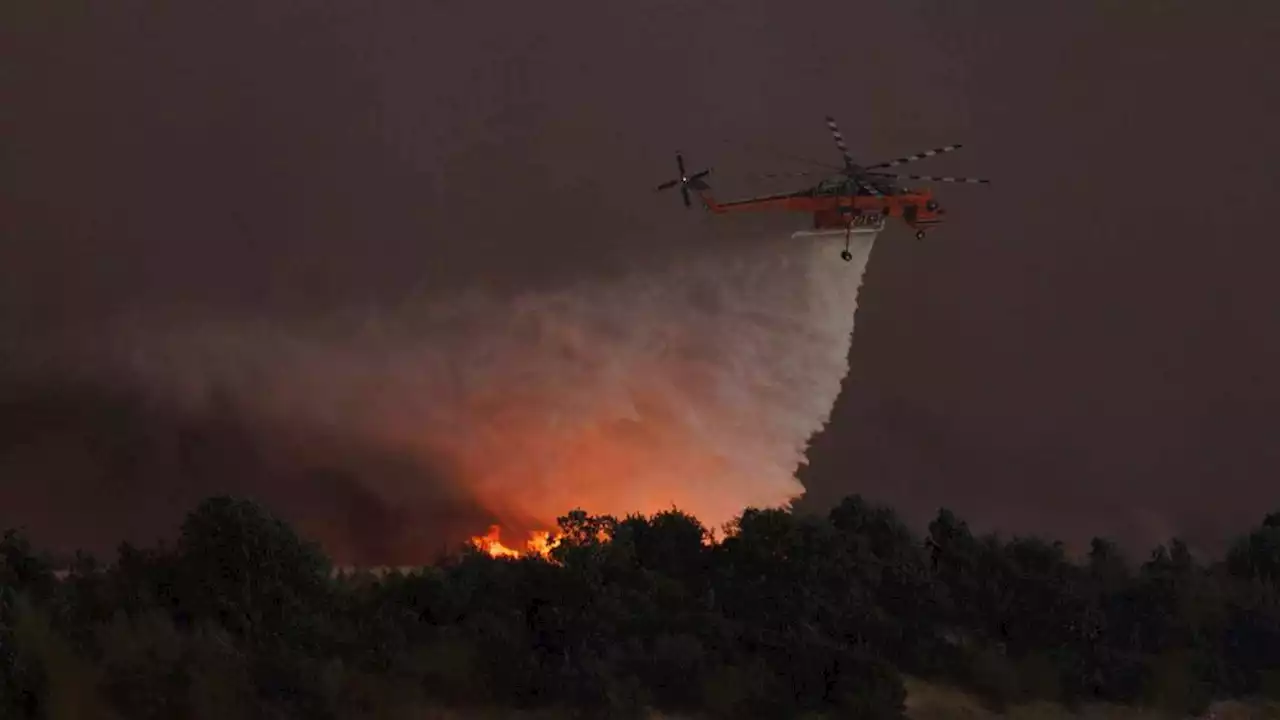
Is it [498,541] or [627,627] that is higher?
[498,541]

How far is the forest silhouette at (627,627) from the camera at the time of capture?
11.4 metres

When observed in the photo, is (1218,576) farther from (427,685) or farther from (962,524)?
(427,685)

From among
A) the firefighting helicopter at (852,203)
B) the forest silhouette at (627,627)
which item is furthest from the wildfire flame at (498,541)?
the firefighting helicopter at (852,203)

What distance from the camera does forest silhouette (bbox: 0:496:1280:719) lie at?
37.6 feet

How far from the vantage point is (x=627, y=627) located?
13.9 m

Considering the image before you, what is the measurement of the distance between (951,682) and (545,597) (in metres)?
5.57

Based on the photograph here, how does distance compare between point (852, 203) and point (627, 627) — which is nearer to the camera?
point (627, 627)

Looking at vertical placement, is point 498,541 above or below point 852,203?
below

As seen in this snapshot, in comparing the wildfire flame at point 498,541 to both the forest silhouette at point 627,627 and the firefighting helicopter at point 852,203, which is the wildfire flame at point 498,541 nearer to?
the forest silhouette at point 627,627

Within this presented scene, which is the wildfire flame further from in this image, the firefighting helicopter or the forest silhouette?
the firefighting helicopter

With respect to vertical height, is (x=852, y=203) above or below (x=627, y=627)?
above

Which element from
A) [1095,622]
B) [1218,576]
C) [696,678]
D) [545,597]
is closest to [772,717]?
[696,678]

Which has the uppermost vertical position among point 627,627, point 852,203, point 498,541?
point 852,203

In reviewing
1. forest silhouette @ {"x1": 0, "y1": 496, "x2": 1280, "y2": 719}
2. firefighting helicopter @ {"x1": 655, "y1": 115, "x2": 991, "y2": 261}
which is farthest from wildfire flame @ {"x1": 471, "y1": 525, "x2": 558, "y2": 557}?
firefighting helicopter @ {"x1": 655, "y1": 115, "x2": 991, "y2": 261}
